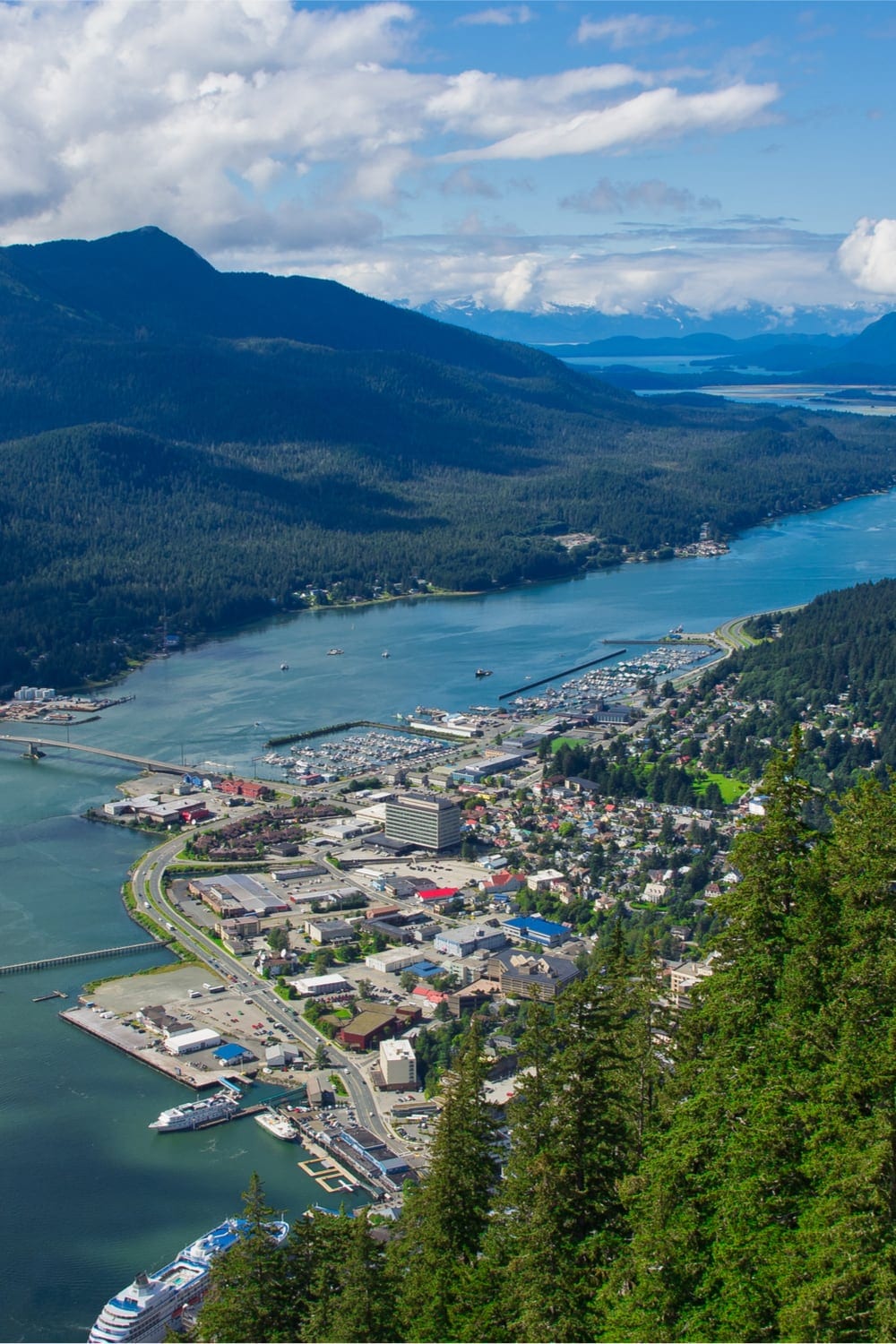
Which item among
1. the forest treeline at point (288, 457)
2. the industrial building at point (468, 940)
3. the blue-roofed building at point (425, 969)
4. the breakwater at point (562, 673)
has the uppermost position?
the forest treeline at point (288, 457)

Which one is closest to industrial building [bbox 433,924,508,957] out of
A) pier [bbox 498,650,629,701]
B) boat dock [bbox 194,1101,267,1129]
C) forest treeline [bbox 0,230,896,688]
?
boat dock [bbox 194,1101,267,1129]

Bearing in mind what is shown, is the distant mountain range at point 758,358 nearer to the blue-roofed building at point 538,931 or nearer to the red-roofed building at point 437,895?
the red-roofed building at point 437,895

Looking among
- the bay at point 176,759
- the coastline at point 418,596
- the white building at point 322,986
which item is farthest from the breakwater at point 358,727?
the white building at point 322,986

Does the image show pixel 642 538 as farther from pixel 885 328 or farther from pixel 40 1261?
pixel 885 328

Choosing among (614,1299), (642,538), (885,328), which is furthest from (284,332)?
(885,328)

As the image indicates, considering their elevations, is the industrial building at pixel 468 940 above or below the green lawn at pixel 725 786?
below

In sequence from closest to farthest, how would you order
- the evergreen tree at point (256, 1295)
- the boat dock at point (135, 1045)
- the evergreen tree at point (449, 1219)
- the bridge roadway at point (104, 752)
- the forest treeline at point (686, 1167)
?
1. the forest treeline at point (686, 1167)
2. the evergreen tree at point (449, 1219)
3. the evergreen tree at point (256, 1295)
4. the boat dock at point (135, 1045)
5. the bridge roadway at point (104, 752)

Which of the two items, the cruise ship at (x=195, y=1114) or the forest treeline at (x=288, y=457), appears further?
the forest treeline at (x=288, y=457)

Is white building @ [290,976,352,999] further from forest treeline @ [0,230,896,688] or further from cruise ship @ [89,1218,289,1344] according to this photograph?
forest treeline @ [0,230,896,688]
